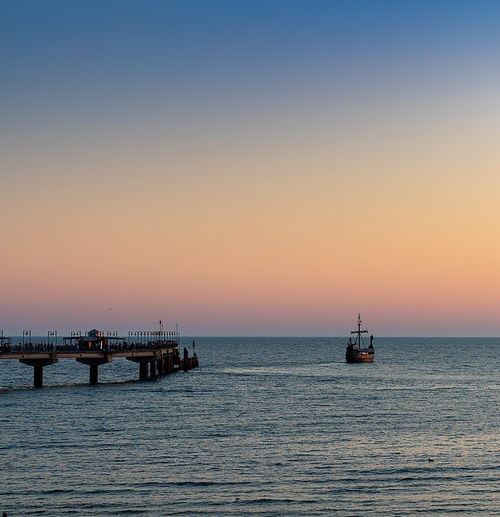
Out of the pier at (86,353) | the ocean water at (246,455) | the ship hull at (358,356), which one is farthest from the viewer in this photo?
the ship hull at (358,356)

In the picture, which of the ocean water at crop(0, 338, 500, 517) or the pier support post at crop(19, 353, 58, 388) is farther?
the pier support post at crop(19, 353, 58, 388)

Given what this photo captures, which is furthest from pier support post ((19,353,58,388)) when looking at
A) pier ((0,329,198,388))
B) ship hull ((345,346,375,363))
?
ship hull ((345,346,375,363))

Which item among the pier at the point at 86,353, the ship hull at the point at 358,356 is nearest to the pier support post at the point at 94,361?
the pier at the point at 86,353

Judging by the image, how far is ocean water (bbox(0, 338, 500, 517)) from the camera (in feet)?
107

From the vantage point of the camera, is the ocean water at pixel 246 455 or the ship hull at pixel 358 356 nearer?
the ocean water at pixel 246 455

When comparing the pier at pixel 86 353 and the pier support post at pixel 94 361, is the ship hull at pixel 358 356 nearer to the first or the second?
the pier at pixel 86 353

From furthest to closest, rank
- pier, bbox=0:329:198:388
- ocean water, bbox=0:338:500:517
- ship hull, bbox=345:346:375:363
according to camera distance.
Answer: ship hull, bbox=345:346:375:363 < pier, bbox=0:329:198:388 < ocean water, bbox=0:338:500:517

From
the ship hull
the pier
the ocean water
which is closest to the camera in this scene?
the ocean water

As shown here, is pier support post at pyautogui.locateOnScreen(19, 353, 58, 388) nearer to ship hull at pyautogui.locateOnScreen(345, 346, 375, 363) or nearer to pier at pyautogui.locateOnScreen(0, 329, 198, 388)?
pier at pyautogui.locateOnScreen(0, 329, 198, 388)

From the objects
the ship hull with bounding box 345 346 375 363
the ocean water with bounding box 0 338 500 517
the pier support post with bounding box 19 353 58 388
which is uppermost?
the pier support post with bounding box 19 353 58 388

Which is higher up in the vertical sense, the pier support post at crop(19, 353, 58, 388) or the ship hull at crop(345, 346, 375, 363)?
the pier support post at crop(19, 353, 58, 388)

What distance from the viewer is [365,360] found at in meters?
170

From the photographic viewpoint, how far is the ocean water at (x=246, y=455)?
32.7 m

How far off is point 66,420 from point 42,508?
27753 millimetres
